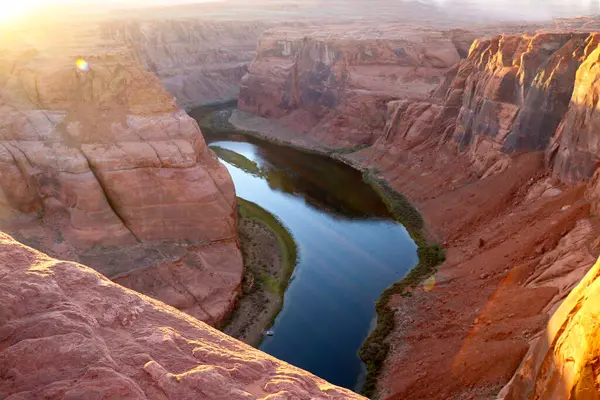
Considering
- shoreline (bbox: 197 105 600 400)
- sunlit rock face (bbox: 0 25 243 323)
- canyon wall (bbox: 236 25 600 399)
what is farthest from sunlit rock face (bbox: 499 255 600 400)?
sunlit rock face (bbox: 0 25 243 323)

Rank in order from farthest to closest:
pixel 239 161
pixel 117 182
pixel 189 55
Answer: pixel 189 55 < pixel 239 161 < pixel 117 182

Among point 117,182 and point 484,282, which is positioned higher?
point 484,282

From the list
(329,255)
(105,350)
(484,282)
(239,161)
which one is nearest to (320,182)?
(239,161)

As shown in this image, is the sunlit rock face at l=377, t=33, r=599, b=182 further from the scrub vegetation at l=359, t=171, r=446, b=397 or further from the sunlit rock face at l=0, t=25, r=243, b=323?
the sunlit rock face at l=0, t=25, r=243, b=323

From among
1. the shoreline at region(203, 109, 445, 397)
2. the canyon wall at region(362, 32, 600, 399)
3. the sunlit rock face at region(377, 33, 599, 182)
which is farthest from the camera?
the sunlit rock face at region(377, 33, 599, 182)

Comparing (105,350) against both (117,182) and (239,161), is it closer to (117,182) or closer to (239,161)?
(117,182)

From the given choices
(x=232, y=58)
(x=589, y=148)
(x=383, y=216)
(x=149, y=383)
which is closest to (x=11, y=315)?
(x=149, y=383)

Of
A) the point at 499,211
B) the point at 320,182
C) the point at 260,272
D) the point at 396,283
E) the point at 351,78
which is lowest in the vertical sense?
the point at 260,272

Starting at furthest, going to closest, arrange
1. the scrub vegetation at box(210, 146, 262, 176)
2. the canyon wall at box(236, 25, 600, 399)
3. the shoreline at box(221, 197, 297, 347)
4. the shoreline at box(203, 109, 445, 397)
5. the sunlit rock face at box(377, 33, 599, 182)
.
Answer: the scrub vegetation at box(210, 146, 262, 176), the sunlit rock face at box(377, 33, 599, 182), the shoreline at box(221, 197, 297, 347), the shoreline at box(203, 109, 445, 397), the canyon wall at box(236, 25, 600, 399)
